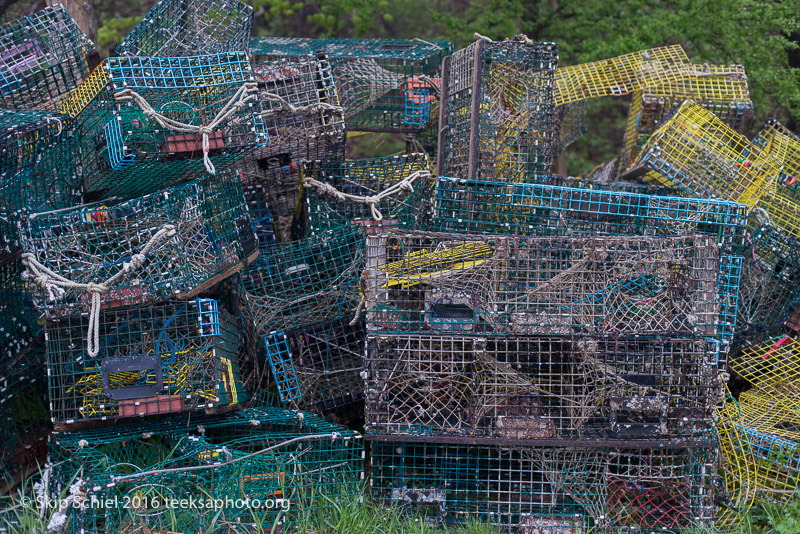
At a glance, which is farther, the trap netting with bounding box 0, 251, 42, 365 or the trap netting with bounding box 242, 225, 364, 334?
the trap netting with bounding box 242, 225, 364, 334

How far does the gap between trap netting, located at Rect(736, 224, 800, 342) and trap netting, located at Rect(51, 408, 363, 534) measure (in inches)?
99.2

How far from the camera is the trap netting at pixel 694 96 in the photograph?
5.66 m

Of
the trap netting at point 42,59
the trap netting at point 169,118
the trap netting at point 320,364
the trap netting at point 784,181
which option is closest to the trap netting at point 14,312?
the trap netting at point 169,118

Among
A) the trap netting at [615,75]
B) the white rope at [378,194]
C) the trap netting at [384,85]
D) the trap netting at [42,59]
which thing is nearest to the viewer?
the white rope at [378,194]

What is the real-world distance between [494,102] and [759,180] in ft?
5.81

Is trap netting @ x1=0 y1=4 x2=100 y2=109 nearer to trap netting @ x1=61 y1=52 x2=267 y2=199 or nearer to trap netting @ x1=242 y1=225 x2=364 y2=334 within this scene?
trap netting @ x1=61 y1=52 x2=267 y2=199

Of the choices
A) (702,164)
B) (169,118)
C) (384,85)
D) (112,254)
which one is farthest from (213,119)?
(702,164)

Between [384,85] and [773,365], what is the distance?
312 centimetres

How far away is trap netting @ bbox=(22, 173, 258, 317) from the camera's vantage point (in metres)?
3.68

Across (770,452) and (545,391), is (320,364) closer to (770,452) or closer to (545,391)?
(545,391)

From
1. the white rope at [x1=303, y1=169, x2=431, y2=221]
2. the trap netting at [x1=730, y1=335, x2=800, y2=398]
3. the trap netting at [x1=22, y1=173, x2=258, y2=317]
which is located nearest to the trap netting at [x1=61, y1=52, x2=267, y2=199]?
the trap netting at [x1=22, y1=173, x2=258, y2=317]

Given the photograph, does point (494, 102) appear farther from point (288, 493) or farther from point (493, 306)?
point (288, 493)

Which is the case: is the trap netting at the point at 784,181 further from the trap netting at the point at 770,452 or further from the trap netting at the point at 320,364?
the trap netting at the point at 320,364

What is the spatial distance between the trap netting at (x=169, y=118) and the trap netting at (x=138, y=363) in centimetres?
80
